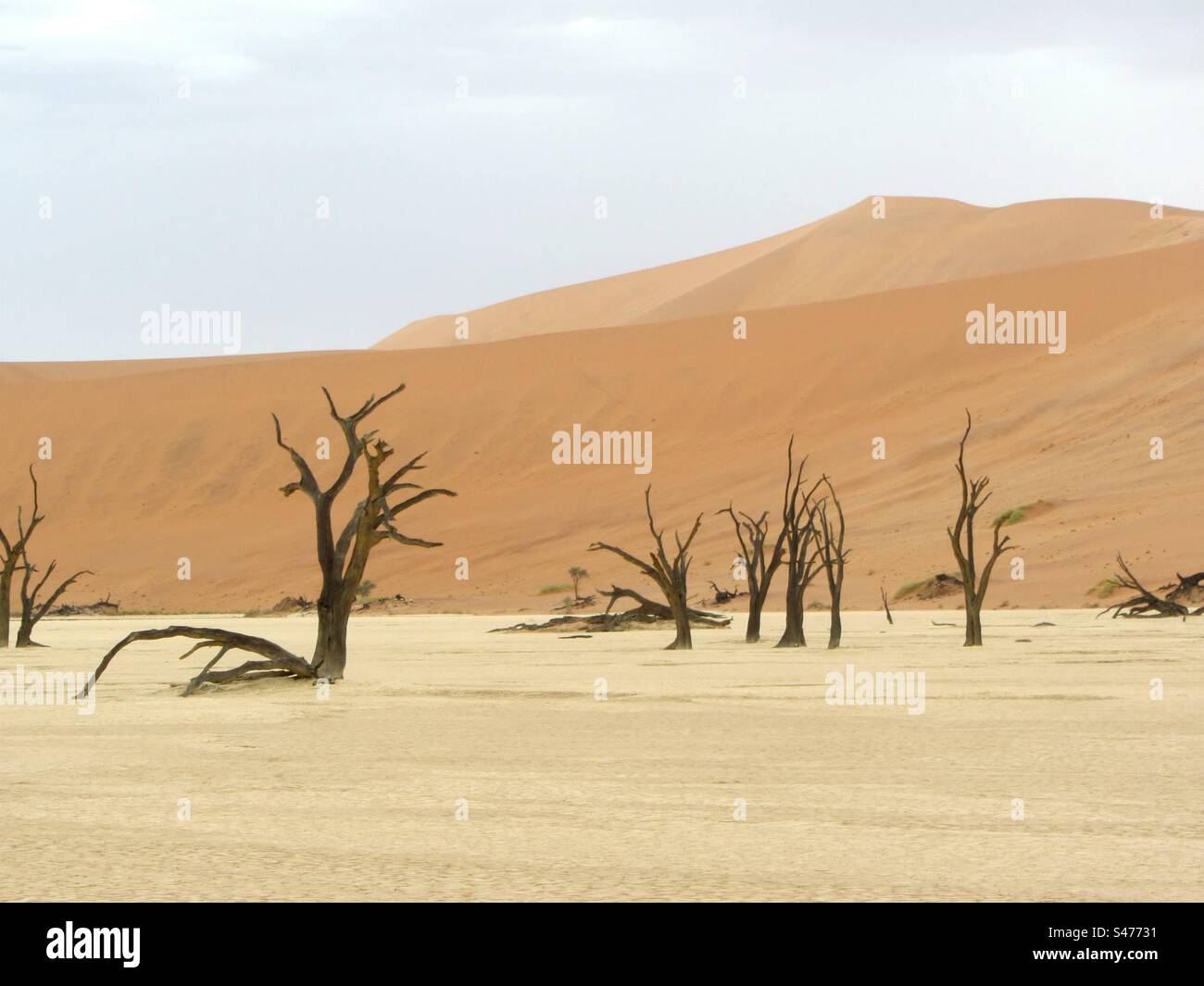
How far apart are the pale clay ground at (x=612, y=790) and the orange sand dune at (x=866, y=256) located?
295 feet

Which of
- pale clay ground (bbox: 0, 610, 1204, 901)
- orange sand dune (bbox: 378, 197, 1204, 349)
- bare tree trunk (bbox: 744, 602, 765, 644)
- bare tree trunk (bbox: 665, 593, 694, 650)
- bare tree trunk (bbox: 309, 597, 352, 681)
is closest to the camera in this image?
pale clay ground (bbox: 0, 610, 1204, 901)

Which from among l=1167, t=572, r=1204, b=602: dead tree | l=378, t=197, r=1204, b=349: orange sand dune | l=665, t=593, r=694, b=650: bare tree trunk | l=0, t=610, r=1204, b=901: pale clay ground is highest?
l=378, t=197, r=1204, b=349: orange sand dune

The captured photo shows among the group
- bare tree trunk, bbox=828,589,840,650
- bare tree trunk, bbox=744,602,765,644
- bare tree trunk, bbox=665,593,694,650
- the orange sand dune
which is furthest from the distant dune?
bare tree trunk, bbox=665,593,694,650

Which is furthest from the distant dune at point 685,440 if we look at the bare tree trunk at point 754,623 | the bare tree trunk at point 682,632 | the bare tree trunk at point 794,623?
the bare tree trunk at point 682,632

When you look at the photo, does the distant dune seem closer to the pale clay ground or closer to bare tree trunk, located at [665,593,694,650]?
bare tree trunk, located at [665,593,694,650]

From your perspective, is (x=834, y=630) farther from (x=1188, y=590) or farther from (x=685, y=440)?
(x=685, y=440)

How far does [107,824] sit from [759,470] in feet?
194

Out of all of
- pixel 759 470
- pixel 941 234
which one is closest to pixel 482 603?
pixel 759 470

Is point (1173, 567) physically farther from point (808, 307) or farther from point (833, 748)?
point (808, 307)

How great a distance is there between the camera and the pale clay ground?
682 centimetres

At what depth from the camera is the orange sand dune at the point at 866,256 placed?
11869 centimetres

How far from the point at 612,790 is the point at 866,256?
123 metres

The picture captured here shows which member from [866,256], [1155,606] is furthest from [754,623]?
[866,256]

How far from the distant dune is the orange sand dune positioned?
9.05 metres
